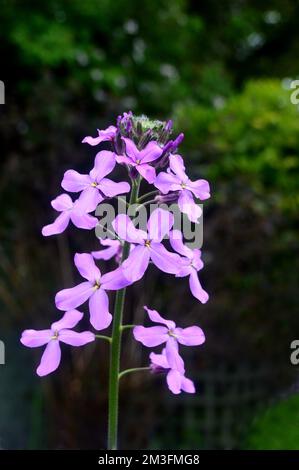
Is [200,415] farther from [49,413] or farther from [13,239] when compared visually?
[13,239]

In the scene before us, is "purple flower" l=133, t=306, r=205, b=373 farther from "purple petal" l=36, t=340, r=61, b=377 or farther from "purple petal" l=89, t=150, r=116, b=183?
"purple petal" l=89, t=150, r=116, b=183

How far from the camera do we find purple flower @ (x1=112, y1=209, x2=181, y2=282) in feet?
4.48

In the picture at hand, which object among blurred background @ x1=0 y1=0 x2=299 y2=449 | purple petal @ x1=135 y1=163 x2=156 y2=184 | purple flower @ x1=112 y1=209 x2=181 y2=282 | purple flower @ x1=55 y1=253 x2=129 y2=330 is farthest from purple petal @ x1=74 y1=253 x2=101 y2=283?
blurred background @ x1=0 y1=0 x2=299 y2=449

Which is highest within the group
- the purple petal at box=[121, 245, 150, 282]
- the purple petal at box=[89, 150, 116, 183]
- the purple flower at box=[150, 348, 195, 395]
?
the purple petal at box=[89, 150, 116, 183]

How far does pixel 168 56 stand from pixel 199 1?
252cm

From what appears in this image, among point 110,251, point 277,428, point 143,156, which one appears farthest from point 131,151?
point 277,428

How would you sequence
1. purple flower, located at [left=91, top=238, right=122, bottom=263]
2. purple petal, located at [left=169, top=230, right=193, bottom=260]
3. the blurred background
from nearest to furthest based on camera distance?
1. purple petal, located at [left=169, top=230, right=193, bottom=260]
2. purple flower, located at [left=91, top=238, right=122, bottom=263]
3. the blurred background

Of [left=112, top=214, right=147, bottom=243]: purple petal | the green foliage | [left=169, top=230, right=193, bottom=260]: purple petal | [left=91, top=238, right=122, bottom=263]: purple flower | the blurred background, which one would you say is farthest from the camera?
the blurred background

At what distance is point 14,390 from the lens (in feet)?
11.9

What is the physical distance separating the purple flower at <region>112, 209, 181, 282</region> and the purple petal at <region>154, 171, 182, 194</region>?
0.08 m

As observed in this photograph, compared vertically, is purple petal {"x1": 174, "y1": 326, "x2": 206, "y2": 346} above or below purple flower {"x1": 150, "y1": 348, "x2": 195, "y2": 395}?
above
